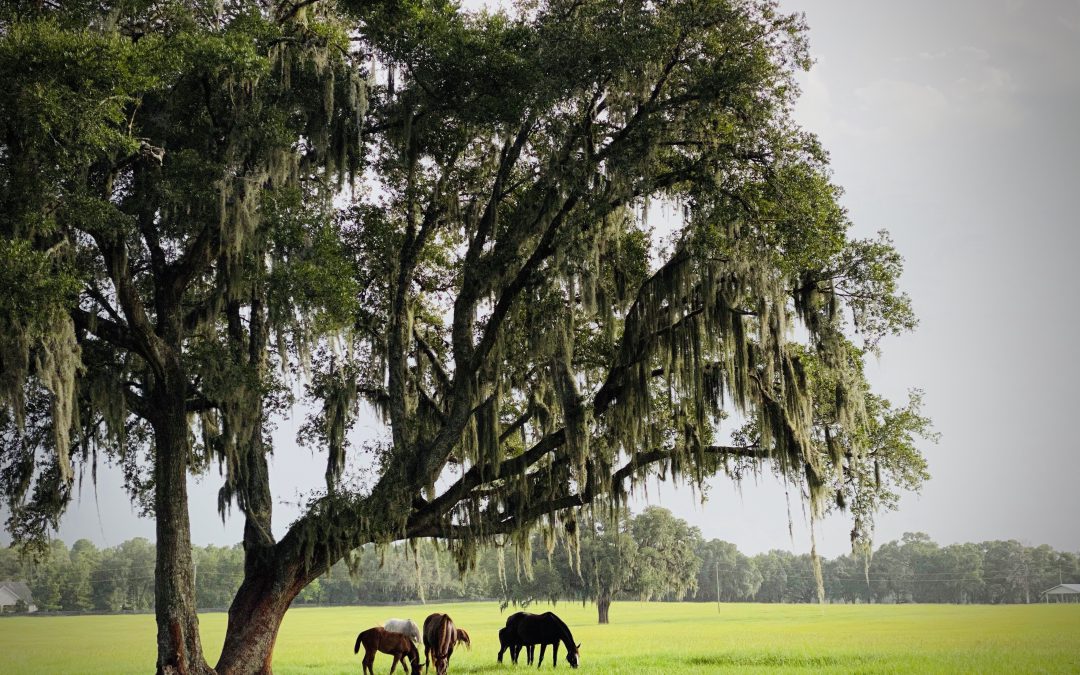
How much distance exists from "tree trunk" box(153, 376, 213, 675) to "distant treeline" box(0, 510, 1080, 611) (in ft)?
96.1

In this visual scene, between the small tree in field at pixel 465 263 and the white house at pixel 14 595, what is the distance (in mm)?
58167

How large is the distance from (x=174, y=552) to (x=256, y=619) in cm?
186

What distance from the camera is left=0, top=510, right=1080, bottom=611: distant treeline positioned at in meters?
43.0

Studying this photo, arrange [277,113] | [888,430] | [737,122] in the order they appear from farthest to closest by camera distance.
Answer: [888,430], [737,122], [277,113]

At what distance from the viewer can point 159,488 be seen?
11891mm

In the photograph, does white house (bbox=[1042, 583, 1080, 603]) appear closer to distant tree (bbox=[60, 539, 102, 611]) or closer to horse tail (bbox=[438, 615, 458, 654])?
horse tail (bbox=[438, 615, 458, 654])

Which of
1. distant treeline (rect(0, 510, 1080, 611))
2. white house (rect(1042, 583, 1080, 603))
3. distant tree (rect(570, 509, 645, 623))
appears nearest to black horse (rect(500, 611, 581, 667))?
distant tree (rect(570, 509, 645, 623))

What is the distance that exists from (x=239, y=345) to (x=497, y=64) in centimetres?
609

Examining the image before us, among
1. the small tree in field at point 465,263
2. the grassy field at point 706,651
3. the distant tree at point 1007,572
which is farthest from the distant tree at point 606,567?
the distant tree at point 1007,572

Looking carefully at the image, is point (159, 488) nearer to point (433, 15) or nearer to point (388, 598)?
point (433, 15)

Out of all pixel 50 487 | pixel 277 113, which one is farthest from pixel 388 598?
pixel 277 113

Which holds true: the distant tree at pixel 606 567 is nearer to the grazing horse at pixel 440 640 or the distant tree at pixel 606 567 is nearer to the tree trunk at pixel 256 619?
the grazing horse at pixel 440 640

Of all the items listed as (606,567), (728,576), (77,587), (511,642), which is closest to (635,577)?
(606,567)

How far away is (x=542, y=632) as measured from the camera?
15703 millimetres
